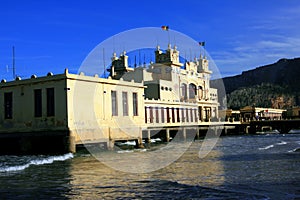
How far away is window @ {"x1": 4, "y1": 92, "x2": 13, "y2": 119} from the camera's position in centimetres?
3722

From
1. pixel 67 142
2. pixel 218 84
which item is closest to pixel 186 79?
pixel 67 142

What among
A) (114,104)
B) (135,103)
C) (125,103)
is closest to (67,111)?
(114,104)

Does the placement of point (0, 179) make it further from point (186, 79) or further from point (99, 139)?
point (186, 79)

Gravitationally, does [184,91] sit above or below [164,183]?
A: above

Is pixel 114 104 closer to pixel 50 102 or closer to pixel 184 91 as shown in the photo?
pixel 50 102

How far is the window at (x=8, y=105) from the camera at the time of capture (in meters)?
37.2

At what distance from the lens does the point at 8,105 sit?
37.3 m

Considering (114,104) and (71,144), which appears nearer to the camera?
(71,144)

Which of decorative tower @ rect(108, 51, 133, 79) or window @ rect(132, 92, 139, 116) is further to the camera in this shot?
decorative tower @ rect(108, 51, 133, 79)

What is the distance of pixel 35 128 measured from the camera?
35.2m

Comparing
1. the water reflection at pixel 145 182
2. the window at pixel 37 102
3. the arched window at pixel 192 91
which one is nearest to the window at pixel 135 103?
the window at pixel 37 102

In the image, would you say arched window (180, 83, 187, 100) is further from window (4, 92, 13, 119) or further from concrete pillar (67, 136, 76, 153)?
concrete pillar (67, 136, 76, 153)

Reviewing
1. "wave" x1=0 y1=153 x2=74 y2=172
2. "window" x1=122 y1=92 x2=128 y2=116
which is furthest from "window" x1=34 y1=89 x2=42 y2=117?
"window" x1=122 y1=92 x2=128 y2=116

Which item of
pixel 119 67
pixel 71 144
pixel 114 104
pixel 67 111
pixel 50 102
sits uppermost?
pixel 119 67
